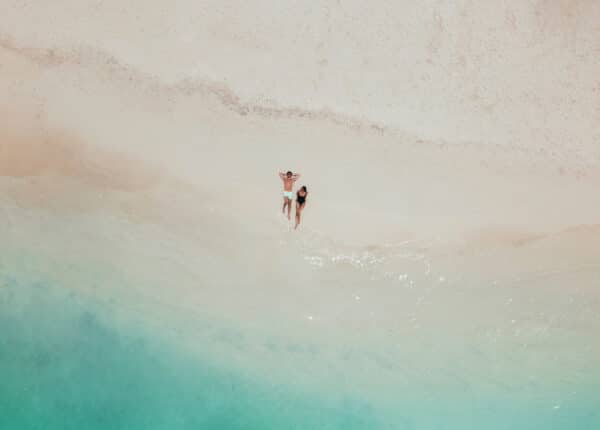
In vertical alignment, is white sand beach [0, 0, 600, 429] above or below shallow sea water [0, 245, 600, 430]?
above

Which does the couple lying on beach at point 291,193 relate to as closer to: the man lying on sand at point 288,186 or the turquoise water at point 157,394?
the man lying on sand at point 288,186

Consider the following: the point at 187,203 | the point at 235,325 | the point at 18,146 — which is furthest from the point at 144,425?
the point at 18,146

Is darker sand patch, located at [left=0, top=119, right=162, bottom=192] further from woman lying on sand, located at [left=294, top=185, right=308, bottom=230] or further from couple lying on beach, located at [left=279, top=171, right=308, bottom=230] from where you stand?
woman lying on sand, located at [left=294, top=185, right=308, bottom=230]

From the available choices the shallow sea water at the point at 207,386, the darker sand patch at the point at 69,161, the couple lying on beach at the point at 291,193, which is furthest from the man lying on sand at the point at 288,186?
the shallow sea water at the point at 207,386

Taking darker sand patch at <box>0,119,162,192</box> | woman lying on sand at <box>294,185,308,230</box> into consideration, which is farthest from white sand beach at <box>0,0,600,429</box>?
woman lying on sand at <box>294,185,308,230</box>

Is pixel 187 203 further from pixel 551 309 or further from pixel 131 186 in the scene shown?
pixel 551 309

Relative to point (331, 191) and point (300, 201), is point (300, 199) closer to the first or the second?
point (300, 201)

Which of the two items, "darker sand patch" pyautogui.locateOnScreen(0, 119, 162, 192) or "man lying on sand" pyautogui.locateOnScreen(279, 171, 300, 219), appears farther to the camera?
"darker sand patch" pyautogui.locateOnScreen(0, 119, 162, 192)

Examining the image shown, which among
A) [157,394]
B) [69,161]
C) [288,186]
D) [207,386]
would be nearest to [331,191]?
[288,186]
